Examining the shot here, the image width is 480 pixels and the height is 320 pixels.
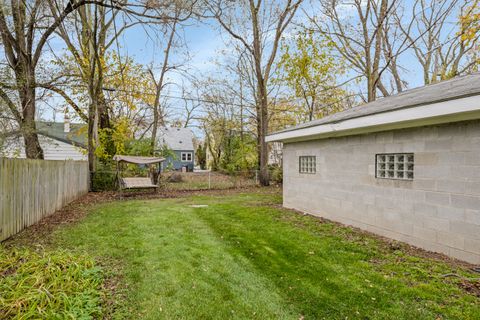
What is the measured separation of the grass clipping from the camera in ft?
8.31

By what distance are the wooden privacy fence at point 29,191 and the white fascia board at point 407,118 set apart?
242 inches

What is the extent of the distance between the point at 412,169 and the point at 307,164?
3169 mm

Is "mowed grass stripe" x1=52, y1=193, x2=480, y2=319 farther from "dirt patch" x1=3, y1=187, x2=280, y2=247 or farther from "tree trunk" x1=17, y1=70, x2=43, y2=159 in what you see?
"tree trunk" x1=17, y1=70, x2=43, y2=159

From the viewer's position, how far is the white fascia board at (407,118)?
367 cm

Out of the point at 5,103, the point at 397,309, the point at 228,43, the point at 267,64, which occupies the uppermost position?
the point at 228,43

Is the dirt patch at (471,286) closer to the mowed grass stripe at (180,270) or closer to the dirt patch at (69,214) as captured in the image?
the mowed grass stripe at (180,270)

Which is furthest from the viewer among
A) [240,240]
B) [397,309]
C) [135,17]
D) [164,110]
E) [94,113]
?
[164,110]

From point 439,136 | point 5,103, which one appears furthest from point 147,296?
point 5,103

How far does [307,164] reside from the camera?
308 inches

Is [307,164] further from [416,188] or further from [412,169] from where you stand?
[416,188]

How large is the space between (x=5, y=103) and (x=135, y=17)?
5383mm

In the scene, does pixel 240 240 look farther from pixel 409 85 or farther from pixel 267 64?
pixel 409 85

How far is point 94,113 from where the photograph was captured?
1220 centimetres

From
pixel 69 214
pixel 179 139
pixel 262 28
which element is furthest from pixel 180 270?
pixel 179 139
